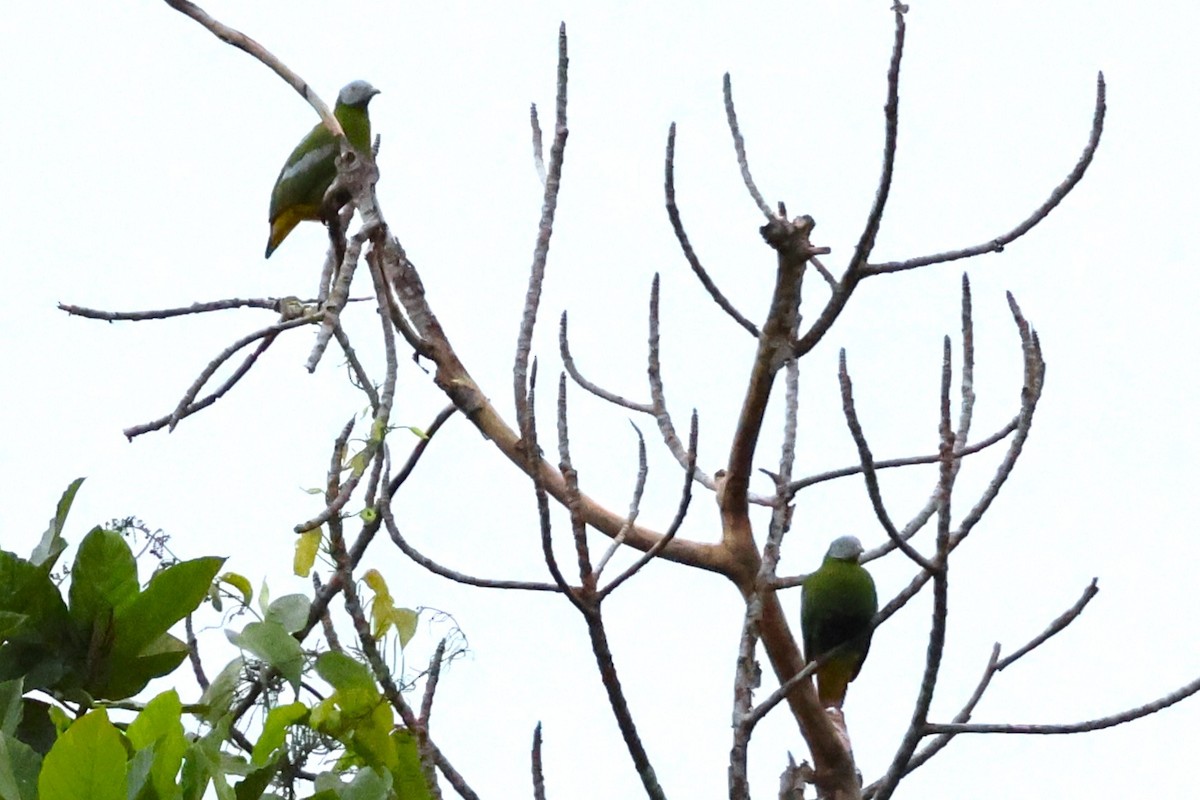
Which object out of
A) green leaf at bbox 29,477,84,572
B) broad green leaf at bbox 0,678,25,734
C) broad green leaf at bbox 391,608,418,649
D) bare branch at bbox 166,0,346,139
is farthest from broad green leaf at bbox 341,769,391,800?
bare branch at bbox 166,0,346,139

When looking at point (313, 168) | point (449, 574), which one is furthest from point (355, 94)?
point (449, 574)

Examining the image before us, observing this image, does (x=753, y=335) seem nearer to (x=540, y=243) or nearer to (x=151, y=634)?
(x=540, y=243)

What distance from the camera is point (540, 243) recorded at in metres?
2.03

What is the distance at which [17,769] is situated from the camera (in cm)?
166

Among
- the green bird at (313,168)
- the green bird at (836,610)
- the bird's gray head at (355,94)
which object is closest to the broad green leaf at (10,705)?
the green bird at (836,610)

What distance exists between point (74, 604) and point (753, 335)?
4.35 feet

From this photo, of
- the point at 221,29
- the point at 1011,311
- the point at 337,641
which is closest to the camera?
the point at 337,641

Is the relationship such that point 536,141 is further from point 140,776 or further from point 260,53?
point 140,776

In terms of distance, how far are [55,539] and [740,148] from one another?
1.52m

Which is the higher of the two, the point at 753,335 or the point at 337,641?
the point at 753,335

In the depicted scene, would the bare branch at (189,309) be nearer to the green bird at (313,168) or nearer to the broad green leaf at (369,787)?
the broad green leaf at (369,787)

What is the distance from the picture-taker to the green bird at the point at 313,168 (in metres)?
4.39

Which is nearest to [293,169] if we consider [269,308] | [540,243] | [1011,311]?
[269,308]

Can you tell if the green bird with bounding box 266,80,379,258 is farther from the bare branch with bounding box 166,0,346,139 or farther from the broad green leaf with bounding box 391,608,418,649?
the broad green leaf with bounding box 391,608,418,649
